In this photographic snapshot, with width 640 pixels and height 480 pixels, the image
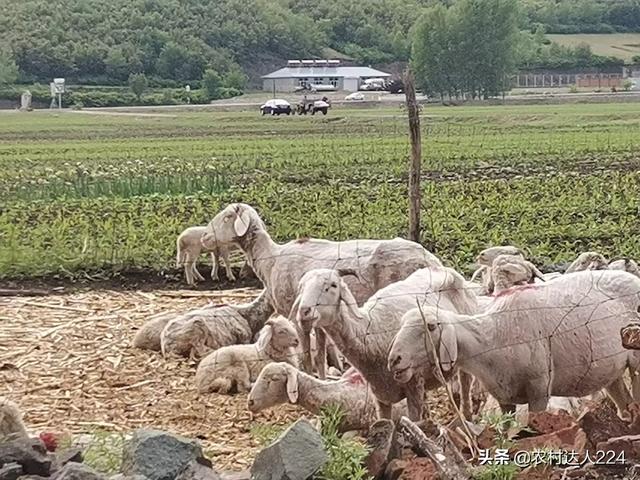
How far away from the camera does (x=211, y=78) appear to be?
98.5 m

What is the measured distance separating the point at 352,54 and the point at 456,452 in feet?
405

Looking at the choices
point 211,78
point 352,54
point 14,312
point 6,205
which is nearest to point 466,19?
point 211,78

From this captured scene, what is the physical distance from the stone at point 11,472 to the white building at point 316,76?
344 feet

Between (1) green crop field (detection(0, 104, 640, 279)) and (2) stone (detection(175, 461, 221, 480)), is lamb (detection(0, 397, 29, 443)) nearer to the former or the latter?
(2) stone (detection(175, 461, 221, 480))

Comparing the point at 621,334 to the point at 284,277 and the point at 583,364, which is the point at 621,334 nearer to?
the point at 583,364

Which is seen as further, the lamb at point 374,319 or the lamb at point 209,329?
the lamb at point 209,329

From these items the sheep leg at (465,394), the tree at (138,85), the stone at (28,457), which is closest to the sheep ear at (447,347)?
the sheep leg at (465,394)

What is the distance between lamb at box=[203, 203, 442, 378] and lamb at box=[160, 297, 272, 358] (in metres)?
0.27

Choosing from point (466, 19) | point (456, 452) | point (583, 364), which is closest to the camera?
point (456, 452)

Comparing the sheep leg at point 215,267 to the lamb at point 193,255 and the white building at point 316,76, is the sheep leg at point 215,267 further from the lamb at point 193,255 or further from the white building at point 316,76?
the white building at point 316,76

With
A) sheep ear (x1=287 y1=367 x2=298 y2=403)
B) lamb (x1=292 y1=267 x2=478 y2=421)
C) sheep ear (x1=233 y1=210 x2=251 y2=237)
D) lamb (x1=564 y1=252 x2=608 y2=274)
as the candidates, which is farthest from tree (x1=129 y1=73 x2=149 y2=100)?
sheep ear (x1=287 y1=367 x2=298 y2=403)

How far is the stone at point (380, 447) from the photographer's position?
21.9 ft

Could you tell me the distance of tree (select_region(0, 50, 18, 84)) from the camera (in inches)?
3811

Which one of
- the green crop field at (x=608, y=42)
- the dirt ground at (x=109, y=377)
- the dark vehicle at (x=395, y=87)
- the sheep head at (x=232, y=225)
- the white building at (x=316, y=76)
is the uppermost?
the green crop field at (x=608, y=42)
